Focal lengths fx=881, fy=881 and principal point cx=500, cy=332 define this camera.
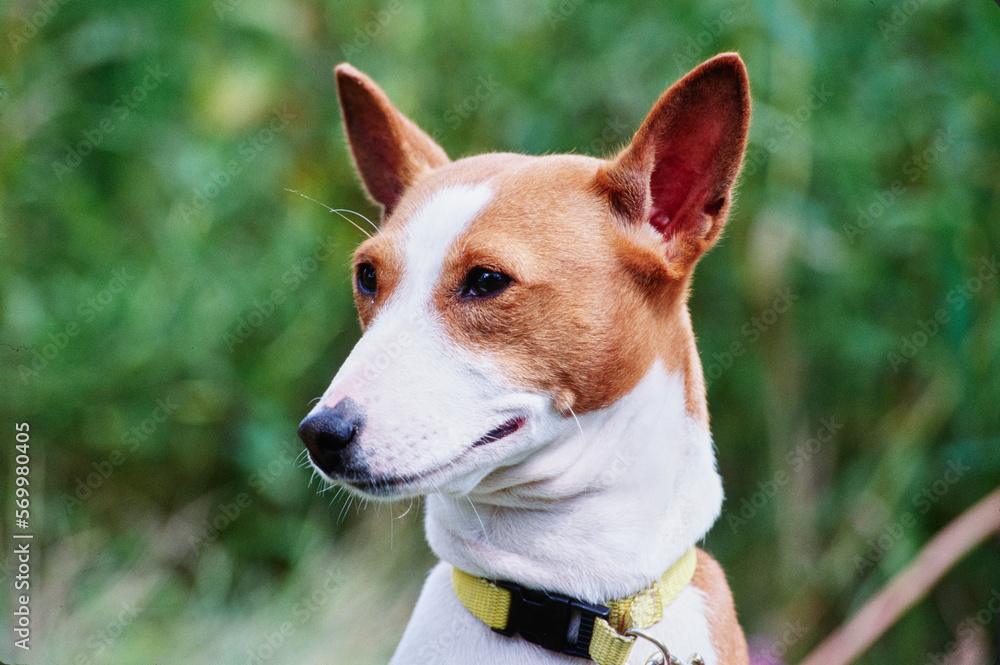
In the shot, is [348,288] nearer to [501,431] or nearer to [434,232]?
[434,232]

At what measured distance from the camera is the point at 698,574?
7.47 feet

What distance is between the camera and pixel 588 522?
6.94 feet

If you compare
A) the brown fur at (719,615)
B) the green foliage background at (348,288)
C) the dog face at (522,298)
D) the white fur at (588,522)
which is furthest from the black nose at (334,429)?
the green foliage background at (348,288)

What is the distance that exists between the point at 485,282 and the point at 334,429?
1.67 feet

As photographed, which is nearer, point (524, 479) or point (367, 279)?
point (524, 479)

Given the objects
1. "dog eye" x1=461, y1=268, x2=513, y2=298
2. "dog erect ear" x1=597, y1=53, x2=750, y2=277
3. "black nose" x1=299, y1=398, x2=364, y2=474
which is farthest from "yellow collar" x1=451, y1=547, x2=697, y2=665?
"dog erect ear" x1=597, y1=53, x2=750, y2=277

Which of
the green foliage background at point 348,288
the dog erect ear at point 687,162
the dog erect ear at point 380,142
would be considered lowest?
the green foliage background at point 348,288

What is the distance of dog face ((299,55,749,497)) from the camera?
1.90 metres

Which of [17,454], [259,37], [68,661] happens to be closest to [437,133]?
[259,37]

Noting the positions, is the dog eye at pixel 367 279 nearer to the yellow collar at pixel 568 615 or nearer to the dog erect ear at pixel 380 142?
the dog erect ear at pixel 380 142

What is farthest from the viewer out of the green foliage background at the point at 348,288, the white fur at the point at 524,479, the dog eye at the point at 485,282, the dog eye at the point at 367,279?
the green foliage background at the point at 348,288

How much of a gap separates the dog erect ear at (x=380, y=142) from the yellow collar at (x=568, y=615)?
1268 millimetres

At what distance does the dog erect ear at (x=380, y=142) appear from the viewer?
Answer: 8.71ft

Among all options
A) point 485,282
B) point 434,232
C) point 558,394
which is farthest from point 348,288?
point 558,394
